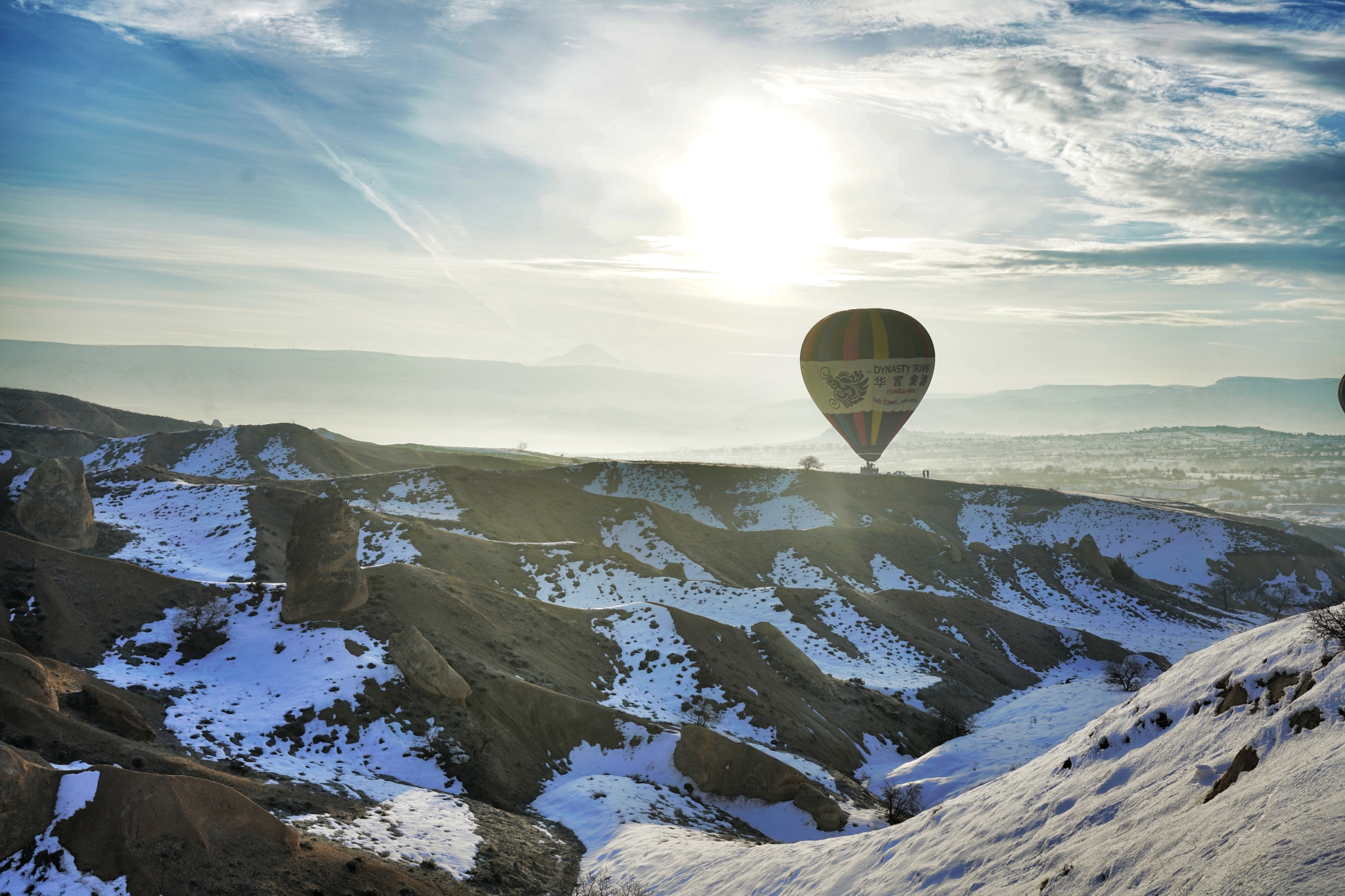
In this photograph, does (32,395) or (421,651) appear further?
(32,395)

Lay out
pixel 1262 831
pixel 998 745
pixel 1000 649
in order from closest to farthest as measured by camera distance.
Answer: pixel 1262 831 → pixel 998 745 → pixel 1000 649

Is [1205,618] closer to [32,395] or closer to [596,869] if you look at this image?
Answer: [596,869]

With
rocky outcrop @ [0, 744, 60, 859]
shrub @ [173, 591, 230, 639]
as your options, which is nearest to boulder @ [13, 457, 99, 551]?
shrub @ [173, 591, 230, 639]

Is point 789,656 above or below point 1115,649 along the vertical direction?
above

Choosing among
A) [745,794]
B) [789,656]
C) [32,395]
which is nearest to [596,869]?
[745,794]

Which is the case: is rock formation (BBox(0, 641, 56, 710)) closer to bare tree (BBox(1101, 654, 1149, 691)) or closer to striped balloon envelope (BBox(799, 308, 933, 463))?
bare tree (BBox(1101, 654, 1149, 691))

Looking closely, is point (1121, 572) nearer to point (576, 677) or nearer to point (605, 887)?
point (576, 677)

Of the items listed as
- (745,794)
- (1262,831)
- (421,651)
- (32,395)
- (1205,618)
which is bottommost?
(1205,618)
